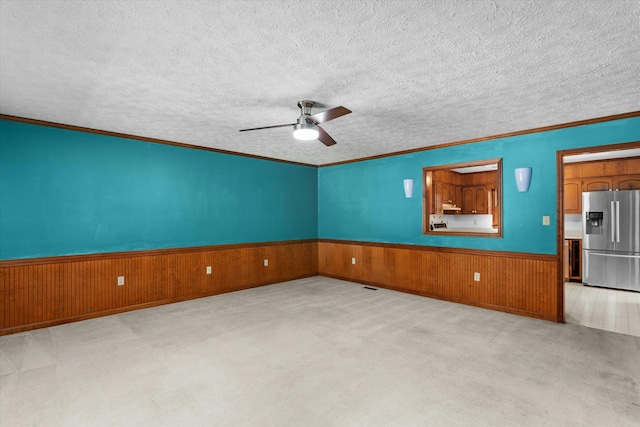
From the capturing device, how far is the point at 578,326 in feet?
12.6

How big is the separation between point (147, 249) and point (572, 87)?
17.0 feet

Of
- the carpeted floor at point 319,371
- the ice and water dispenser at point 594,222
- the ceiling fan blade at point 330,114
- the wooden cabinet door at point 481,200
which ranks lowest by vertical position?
the carpeted floor at point 319,371

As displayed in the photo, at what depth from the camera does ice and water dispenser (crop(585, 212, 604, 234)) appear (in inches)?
228

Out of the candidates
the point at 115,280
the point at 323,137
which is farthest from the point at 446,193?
the point at 115,280

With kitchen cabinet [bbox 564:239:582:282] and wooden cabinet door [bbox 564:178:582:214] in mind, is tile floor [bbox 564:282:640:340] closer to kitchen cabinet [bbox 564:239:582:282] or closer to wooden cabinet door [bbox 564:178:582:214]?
kitchen cabinet [bbox 564:239:582:282]

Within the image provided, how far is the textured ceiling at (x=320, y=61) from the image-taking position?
70.8 inches

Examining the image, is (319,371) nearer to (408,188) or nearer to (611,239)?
(408,188)

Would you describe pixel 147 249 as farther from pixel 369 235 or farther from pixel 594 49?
pixel 594 49

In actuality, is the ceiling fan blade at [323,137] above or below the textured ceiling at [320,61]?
below

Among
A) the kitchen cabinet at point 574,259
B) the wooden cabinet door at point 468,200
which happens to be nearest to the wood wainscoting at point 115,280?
the wooden cabinet door at point 468,200

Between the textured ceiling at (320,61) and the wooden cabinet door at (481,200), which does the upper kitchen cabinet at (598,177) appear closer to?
the wooden cabinet door at (481,200)

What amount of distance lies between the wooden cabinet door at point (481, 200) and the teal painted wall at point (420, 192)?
12.5 feet

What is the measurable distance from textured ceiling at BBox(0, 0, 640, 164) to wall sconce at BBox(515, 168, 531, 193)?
612 mm

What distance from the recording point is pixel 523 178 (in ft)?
13.9
